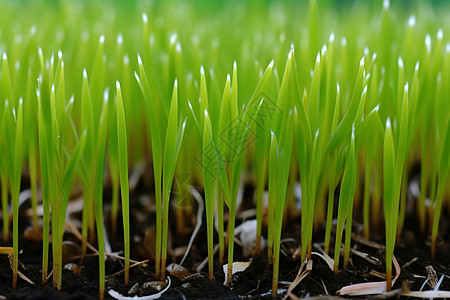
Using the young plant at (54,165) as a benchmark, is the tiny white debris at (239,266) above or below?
below

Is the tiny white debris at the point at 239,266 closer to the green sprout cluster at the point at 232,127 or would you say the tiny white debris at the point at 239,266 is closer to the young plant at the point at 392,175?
the green sprout cluster at the point at 232,127

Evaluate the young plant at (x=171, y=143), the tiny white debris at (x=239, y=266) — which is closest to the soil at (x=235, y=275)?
the tiny white debris at (x=239, y=266)

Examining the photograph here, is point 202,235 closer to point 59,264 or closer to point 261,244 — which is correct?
point 261,244

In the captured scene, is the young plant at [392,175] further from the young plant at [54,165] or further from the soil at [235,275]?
the young plant at [54,165]

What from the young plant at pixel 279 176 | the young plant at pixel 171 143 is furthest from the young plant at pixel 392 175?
the young plant at pixel 171 143

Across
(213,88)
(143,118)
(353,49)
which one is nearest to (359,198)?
(353,49)

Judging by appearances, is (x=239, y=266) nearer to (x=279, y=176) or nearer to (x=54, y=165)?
(x=279, y=176)

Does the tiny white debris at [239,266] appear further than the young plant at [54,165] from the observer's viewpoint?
Yes
